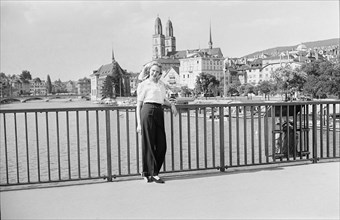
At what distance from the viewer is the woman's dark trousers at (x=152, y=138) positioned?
2.85m

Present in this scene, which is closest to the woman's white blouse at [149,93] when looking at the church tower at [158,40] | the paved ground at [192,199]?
the paved ground at [192,199]

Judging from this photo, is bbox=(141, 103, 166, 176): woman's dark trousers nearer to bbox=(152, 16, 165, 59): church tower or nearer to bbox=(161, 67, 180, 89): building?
bbox=(161, 67, 180, 89): building

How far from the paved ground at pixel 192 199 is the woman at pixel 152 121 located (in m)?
0.15

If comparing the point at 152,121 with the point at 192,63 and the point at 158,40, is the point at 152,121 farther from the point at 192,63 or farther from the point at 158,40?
the point at 192,63

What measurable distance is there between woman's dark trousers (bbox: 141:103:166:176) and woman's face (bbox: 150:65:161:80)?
21 cm

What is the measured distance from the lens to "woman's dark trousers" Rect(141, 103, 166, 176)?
2.85 meters

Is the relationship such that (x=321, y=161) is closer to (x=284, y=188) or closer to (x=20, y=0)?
(x=284, y=188)

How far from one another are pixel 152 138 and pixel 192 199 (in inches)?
24.2

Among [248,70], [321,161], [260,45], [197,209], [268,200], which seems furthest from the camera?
[248,70]

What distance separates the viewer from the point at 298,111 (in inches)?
147

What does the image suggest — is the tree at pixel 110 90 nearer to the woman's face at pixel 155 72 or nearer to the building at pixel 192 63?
the building at pixel 192 63

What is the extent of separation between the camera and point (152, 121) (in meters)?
2.86

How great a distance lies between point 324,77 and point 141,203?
2869 centimetres

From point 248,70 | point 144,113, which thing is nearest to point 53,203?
point 144,113
